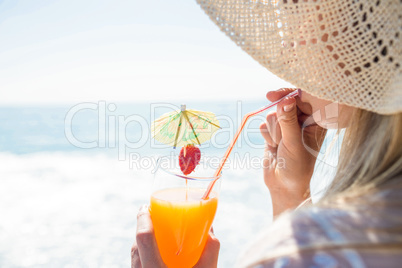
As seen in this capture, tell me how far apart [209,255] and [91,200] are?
18.3 feet

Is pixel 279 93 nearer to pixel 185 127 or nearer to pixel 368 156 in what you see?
pixel 185 127

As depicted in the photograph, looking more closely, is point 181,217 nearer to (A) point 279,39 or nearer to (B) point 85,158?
(A) point 279,39

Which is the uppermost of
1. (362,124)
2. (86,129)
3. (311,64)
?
(311,64)

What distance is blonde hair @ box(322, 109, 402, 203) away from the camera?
76 centimetres

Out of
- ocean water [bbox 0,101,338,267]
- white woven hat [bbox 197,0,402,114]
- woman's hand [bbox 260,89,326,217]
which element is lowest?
ocean water [bbox 0,101,338,267]

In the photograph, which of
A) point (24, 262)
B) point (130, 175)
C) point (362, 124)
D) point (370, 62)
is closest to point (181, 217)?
point (362, 124)

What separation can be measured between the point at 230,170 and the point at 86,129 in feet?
30.7

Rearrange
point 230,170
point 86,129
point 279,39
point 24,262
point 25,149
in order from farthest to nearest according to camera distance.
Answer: point 86,129, point 25,149, point 230,170, point 24,262, point 279,39

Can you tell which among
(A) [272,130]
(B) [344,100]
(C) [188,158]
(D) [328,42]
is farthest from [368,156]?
(A) [272,130]

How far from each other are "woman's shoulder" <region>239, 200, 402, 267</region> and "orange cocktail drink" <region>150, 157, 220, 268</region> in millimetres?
796

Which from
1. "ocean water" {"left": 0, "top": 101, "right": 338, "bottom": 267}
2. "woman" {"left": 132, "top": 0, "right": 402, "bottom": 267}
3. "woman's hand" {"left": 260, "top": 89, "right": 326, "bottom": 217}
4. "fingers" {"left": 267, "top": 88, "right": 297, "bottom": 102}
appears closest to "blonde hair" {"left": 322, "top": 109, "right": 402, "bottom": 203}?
"woman" {"left": 132, "top": 0, "right": 402, "bottom": 267}

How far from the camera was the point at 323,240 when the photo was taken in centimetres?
62

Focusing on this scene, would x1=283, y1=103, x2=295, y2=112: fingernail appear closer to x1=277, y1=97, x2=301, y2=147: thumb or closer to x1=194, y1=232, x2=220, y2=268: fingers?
x1=277, y1=97, x2=301, y2=147: thumb

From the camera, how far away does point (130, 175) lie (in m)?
8.10
